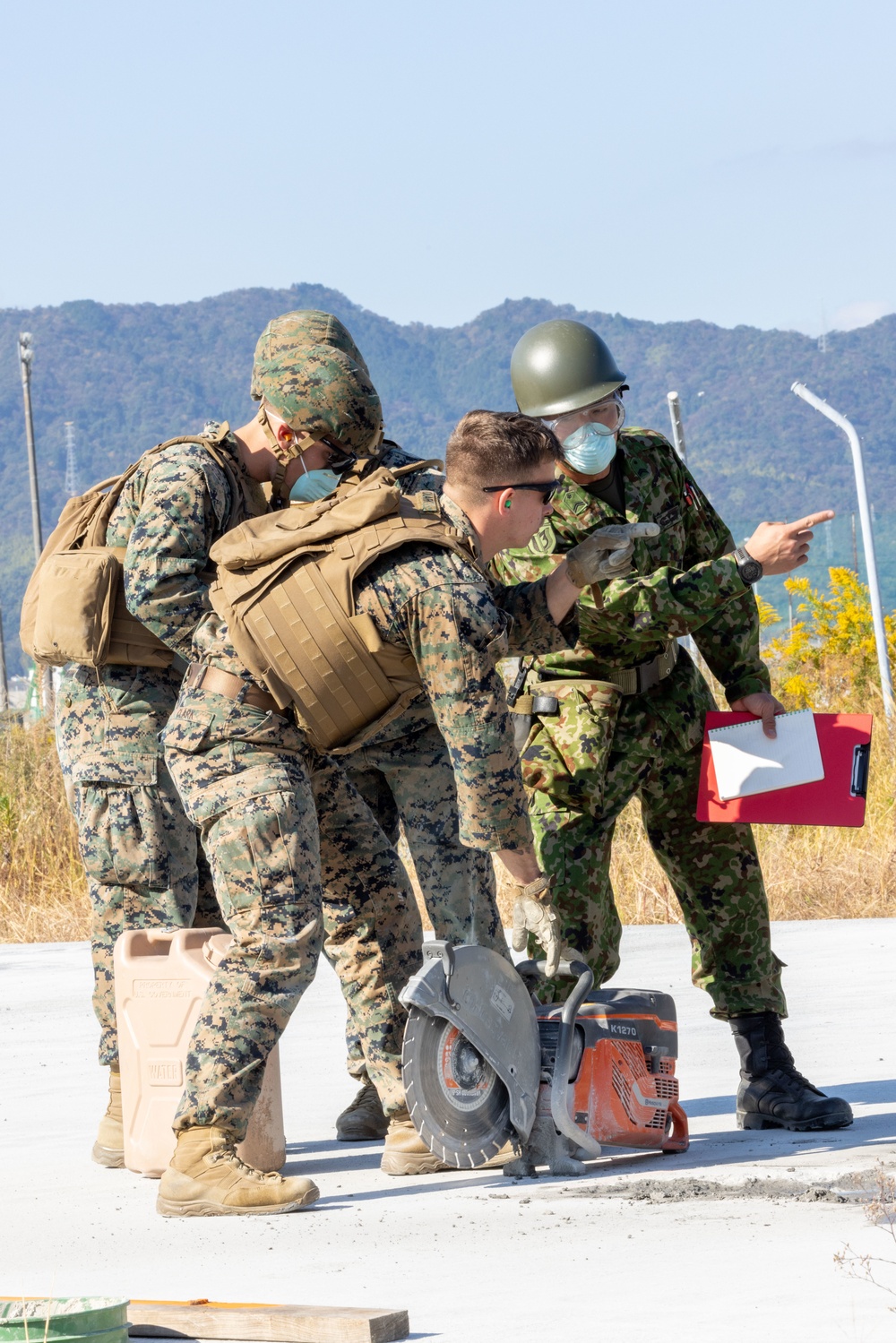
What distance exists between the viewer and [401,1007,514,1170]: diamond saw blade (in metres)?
4.26

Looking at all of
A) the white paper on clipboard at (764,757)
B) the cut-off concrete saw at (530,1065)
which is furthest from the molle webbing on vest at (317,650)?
the white paper on clipboard at (764,757)

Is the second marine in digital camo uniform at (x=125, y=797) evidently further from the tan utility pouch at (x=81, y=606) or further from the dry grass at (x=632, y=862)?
the dry grass at (x=632, y=862)

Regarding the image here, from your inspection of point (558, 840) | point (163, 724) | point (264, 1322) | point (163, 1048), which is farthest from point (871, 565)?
point (264, 1322)

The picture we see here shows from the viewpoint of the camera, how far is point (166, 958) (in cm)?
472

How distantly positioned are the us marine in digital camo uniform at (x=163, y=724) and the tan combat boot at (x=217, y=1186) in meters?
0.59

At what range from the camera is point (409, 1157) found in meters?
4.73

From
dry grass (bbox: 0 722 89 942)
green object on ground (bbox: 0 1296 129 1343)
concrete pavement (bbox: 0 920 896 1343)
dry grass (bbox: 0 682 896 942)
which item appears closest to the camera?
green object on ground (bbox: 0 1296 129 1343)

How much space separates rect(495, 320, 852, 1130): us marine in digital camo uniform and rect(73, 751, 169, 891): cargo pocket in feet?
3.37

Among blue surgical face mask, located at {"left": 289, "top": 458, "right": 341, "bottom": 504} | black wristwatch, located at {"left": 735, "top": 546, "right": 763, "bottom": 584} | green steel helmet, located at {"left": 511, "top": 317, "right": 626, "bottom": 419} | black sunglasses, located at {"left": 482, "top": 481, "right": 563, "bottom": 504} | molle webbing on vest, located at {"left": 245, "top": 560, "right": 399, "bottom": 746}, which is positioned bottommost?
molle webbing on vest, located at {"left": 245, "top": 560, "right": 399, "bottom": 746}

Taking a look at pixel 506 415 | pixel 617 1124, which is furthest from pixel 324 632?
pixel 617 1124

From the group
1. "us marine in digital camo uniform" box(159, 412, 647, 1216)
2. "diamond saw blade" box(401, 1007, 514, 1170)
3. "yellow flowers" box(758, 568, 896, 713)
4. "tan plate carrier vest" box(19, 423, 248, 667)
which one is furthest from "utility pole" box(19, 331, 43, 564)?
"diamond saw blade" box(401, 1007, 514, 1170)

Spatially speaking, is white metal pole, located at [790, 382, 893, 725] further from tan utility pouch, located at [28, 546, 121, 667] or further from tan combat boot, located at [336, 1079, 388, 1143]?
tan utility pouch, located at [28, 546, 121, 667]

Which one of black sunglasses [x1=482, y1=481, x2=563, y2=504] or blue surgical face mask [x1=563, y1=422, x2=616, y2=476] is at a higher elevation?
blue surgical face mask [x1=563, y1=422, x2=616, y2=476]

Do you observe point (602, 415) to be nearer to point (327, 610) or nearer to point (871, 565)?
point (327, 610)
